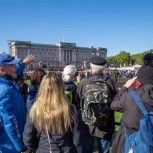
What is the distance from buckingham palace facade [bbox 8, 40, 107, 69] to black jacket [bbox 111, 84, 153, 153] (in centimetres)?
14337

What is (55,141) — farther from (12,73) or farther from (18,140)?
(12,73)

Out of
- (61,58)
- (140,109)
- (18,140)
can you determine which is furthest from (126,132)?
(61,58)

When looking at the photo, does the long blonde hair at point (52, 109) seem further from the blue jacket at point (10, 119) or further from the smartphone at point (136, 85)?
the smartphone at point (136, 85)

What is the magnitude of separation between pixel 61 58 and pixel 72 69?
6143 inches

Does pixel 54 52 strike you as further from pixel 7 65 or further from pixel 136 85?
pixel 136 85

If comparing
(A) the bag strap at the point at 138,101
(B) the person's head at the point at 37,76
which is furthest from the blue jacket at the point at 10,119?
(B) the person's head at the point at 37,76

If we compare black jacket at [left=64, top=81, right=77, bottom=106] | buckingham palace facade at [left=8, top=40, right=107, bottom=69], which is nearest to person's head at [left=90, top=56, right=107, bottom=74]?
black jacket at [left=64, top=81, right=77, bottom=106]

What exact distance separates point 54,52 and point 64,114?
157496 mm

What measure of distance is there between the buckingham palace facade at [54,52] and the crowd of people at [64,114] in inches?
5618

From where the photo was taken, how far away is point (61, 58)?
16050cm

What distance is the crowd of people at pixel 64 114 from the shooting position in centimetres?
311

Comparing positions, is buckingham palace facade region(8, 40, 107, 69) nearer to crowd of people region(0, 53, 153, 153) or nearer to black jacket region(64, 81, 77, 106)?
black jacket region(64, 81, 77, 106)

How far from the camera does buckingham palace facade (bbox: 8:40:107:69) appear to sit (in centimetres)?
14712

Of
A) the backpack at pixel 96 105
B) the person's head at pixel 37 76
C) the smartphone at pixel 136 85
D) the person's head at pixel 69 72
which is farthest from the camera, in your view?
the person's head at pixel 37 76
